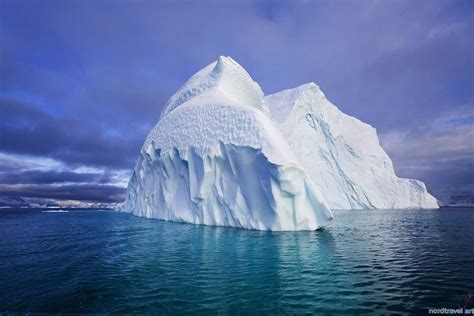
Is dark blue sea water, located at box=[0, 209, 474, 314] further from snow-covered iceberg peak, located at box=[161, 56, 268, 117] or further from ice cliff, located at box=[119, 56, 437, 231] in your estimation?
snow-covered iceberg peak, located at box=[161, 56, 268, 117]

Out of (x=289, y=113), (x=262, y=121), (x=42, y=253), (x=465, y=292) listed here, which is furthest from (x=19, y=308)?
(x=289, y=113)

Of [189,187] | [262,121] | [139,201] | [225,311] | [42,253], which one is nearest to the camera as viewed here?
[225,311]

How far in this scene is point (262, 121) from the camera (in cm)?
2011

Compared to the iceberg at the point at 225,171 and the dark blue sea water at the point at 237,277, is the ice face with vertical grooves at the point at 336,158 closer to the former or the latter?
the iceberg at the point at 225,171

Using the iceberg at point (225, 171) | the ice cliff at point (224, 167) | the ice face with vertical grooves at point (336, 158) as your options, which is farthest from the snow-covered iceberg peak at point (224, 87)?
the ice face with vertical grooves at point (336, 158)

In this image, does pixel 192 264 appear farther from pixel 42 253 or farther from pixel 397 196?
pixel 397 196

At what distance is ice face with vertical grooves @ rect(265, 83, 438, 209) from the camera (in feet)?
161

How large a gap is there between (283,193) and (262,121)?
540 centimetres

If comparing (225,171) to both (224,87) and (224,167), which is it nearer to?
(224,167)

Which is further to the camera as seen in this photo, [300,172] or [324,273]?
[300,172]

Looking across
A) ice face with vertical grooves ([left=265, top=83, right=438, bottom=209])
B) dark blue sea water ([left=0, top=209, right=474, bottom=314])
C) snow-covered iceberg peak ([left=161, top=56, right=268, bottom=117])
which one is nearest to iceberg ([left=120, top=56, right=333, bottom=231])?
snow-covered iceberg peak ([left=161, top=56, right=268, bottom=117])

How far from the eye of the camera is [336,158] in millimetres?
50656

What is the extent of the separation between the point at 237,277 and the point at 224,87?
23021mm

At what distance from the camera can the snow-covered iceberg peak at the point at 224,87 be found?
1107 inches
